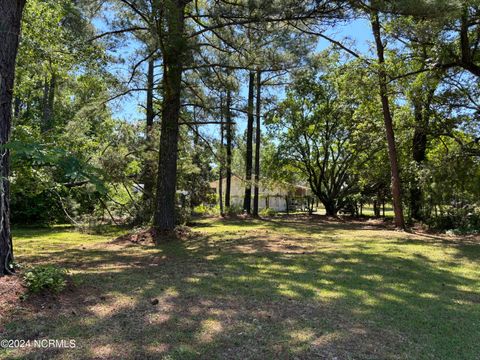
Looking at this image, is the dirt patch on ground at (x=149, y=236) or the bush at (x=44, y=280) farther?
the dirt patch on ground at (x=149, y=236)

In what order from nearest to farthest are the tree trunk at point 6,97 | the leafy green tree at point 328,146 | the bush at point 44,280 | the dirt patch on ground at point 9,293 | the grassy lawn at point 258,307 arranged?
the grassy lawn at point 258,307
the dirt patch on ground at point 9,293
the bush at point 44,280
the tree trunk at point 6,97
the leafy green tree at point 328,146

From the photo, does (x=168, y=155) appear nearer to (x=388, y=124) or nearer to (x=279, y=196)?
(x=388, y=124)

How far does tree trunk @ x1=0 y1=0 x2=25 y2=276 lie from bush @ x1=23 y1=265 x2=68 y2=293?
0.50 meters

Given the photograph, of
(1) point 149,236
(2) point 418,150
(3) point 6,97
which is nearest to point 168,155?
(1) point 149,236

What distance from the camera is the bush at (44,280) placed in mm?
4004

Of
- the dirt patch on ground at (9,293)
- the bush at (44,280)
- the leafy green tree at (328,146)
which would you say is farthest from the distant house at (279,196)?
the dirt patch on ground at (9,293)

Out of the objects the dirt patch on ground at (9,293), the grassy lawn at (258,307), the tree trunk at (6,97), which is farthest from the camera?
the tree trunk at (6,97)

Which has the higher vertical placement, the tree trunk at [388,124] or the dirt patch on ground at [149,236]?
the tree trunk at [388,124]

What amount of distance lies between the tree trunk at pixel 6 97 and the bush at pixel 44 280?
1.64 feet

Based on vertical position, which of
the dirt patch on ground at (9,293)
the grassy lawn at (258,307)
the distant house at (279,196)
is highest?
the distant house at (279,196)

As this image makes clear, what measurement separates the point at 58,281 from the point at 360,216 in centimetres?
1936

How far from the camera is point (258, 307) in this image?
4.13 meters

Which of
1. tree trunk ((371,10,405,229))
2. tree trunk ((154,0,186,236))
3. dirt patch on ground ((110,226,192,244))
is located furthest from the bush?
tree trunk ((371,10,405,229))

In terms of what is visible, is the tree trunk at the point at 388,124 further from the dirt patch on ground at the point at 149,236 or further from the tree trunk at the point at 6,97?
the tree trunk at the point at 6,97
